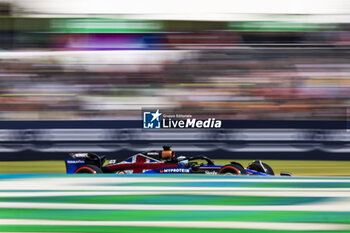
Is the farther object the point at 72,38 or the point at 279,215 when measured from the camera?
the point at 72,38

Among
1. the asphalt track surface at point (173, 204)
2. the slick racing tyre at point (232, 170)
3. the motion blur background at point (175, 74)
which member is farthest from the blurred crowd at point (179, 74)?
the asphalt track surface at point (173, 204)

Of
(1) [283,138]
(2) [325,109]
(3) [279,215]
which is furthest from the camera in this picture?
(2) [325,109]

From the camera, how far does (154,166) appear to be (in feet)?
17.8

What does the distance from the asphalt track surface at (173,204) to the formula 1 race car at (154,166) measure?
3.06 feet

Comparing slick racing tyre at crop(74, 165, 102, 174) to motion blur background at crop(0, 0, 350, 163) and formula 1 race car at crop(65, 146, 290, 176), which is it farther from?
motion blur background at crop(0, 0, 350, 163)

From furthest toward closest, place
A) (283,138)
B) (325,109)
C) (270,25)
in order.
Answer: (270,25)
(325,109)
(283,138)

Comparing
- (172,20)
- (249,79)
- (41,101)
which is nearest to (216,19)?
(172,20)

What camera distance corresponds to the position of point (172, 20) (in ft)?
30.3

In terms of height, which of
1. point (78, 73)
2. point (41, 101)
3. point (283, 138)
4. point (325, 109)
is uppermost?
point (78, 73)

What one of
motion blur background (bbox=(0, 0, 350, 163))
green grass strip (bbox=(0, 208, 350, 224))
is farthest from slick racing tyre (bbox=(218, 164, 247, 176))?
motion blur background (bbox=(0, 0, 350, 163))

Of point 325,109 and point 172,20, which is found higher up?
point 172,20

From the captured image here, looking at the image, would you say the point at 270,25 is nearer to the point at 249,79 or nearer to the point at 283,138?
the point at 249,79

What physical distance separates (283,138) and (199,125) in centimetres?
142

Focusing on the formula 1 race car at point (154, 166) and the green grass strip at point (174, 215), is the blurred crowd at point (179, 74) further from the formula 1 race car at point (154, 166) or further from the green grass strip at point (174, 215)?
the green grass strip at point (174, 215)
